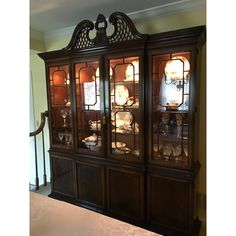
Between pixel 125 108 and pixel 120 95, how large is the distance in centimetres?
16

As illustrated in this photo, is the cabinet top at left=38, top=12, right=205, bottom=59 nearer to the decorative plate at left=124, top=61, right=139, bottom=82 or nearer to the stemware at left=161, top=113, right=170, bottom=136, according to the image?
the decorative plate at left=124, top=61, right=139, bottom=82

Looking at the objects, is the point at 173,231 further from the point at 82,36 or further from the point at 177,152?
the point at 82,36

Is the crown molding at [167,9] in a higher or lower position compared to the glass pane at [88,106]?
higher

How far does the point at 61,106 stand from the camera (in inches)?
107

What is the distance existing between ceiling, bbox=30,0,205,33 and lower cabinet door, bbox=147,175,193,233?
1.78 m

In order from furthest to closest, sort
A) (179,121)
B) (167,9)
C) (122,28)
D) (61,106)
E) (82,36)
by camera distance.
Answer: (61,106) → (82,36) → (167,9) → (122,28) → (179,121)

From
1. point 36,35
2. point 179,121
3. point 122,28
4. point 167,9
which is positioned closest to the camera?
point 179,121

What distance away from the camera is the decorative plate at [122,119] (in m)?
2.32

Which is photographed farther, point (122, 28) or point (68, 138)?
point (68, 138)

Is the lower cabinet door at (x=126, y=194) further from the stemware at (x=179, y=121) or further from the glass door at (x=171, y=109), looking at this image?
the stemware at (x=179, y=121)

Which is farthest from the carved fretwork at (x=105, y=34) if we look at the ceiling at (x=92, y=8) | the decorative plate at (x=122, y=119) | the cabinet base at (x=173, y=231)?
the cabinet base at (x=173, y=231)

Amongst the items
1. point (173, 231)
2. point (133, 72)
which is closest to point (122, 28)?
point (133, 72)
